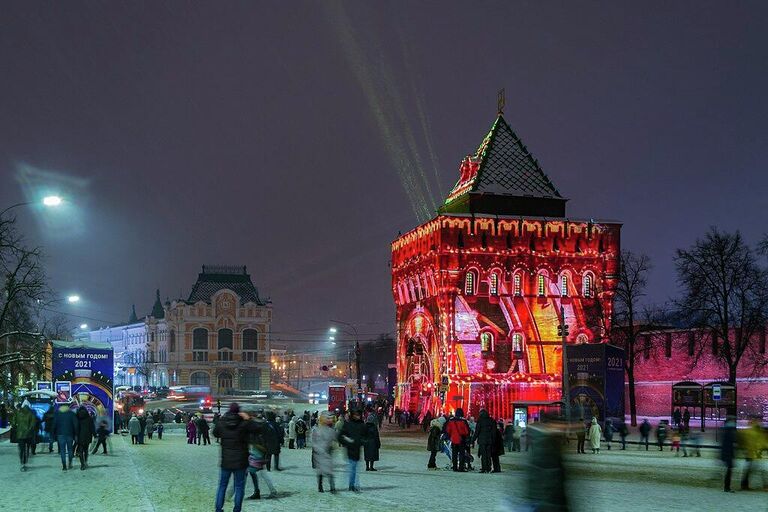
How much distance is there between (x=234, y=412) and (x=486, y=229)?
2041 inches

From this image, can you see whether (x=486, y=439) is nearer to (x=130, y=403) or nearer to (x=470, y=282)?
(x=470, y=282)

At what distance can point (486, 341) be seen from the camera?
6456cm

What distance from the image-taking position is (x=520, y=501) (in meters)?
9.45

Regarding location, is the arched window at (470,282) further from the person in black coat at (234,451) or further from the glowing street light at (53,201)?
the person in black coat at (234,451)

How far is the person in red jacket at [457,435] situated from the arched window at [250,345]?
10162cm

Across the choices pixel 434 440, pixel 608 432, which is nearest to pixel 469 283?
pixel 608 432

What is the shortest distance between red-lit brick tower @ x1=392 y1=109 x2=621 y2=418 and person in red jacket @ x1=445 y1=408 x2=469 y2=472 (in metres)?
36.1

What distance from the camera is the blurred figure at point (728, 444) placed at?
19.8 metres

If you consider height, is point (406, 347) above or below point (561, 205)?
below

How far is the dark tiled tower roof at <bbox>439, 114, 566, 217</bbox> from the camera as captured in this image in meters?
70.8

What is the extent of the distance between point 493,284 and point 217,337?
6586 cm

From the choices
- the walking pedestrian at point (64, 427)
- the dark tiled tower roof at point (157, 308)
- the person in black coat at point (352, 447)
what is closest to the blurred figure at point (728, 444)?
the person in black coat at point (352, 447)

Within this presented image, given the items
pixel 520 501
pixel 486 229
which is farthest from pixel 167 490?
pixel 486 229

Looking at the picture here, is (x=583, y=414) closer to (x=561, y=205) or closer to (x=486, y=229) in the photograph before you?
(x=486, y=229)
